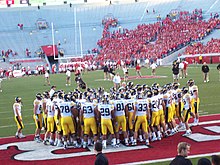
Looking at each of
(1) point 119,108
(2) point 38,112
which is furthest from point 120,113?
(2) point 38,112

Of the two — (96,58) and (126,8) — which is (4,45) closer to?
(96,58)

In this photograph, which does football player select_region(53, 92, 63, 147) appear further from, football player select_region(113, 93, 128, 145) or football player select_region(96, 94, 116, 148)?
football player select_region(113, 93, 128, 145)

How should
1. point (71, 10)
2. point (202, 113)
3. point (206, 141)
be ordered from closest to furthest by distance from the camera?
point (206, 141) → point (202, 113) → point (71, 10)

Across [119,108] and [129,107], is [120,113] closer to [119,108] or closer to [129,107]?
[119,108]

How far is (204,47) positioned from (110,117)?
106ft

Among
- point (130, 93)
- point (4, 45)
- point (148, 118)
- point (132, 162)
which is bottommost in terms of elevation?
point (132, 162)

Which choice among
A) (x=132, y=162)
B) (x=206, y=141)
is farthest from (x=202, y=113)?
(x=132, y=162)

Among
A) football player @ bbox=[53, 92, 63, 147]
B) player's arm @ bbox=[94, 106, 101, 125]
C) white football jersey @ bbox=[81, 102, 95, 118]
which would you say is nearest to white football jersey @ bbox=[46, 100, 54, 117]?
football player @ bbox=[53, 92, 63, 147]

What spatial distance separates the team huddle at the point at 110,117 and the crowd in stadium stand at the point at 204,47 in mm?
29122

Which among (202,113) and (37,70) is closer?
(202,113)

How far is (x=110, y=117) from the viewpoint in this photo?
31.0ft

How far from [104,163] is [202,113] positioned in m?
8.58

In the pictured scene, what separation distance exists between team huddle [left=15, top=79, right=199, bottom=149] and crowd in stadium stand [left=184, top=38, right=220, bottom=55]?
29122mm

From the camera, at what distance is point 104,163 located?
5352 millimetres
